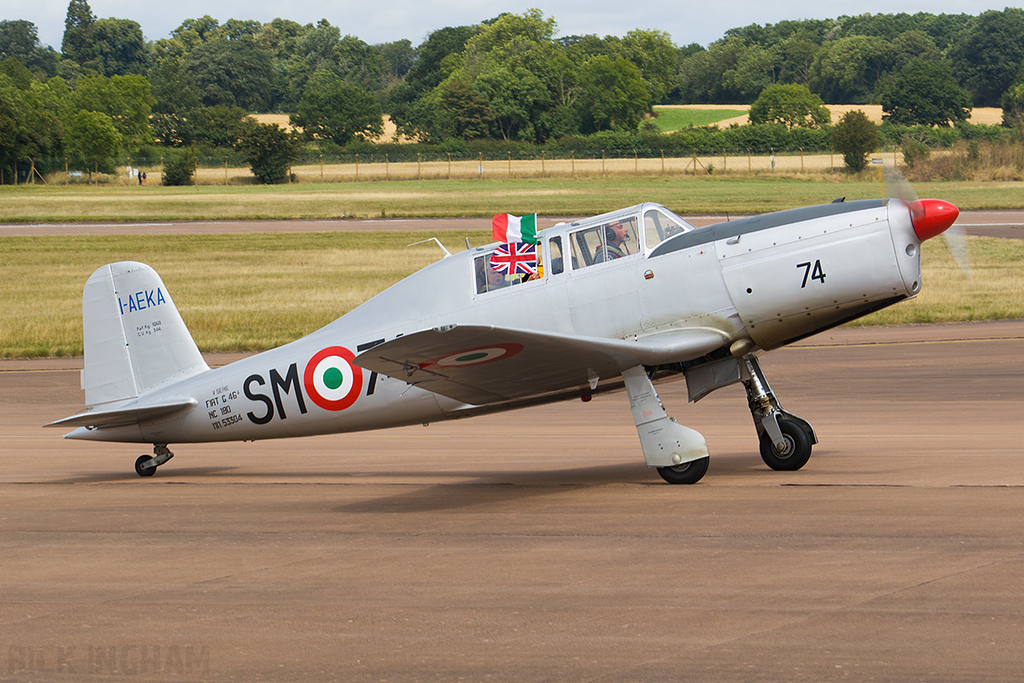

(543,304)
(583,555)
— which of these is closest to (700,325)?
(543,304)

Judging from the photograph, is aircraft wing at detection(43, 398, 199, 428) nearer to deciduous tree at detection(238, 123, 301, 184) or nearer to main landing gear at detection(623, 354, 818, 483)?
main landing gear at detection(623, 354, 818, 483)

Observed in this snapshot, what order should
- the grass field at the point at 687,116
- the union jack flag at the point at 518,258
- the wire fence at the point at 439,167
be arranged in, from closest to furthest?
the union jack flag at the point at 518,258, the wire fence at the point at 439,167, the grass field at the point at 687,116

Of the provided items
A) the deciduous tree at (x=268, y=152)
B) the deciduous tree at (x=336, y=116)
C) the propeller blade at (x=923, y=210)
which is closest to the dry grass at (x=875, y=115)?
the deciduous tree at (x=336, y=116)

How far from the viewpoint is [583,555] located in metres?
7.94

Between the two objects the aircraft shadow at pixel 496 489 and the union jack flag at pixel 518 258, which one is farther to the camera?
the union jack flag at pixel 518 258

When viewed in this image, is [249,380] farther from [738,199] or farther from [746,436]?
[738,199]

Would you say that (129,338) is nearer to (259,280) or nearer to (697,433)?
(697,433)

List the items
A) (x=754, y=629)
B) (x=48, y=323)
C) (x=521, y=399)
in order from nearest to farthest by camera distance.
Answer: (x=754, y=629) → (x=521, y=399) → (x=48, y=323)

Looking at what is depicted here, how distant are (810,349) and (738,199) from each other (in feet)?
125

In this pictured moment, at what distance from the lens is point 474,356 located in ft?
30.7

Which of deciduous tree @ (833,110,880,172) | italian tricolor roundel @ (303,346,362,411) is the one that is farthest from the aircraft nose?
deciduous tree @ (833,110,880,172)

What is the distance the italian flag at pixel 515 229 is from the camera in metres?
10.4

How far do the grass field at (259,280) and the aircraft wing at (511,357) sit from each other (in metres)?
14.3

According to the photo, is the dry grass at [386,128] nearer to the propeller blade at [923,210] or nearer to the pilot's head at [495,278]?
the pilot's head at [495,278]
